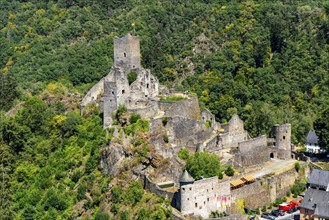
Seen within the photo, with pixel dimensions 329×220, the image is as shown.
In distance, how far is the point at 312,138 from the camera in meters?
76.2

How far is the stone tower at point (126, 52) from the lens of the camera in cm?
7019

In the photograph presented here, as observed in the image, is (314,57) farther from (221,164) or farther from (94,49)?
(221,164)

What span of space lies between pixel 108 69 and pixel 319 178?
144 feet

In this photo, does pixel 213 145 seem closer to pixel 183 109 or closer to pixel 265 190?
pixel 183 109

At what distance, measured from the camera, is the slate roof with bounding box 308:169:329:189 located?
5968cm

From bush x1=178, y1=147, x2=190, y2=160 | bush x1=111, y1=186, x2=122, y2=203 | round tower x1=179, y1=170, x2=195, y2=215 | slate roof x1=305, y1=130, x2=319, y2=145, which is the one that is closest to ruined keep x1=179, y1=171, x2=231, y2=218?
round tower x1=179, y1=170, x2=195, y2=215

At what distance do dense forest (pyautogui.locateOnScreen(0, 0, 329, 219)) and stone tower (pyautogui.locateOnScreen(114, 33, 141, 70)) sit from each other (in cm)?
725

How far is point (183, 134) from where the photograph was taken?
6219cm

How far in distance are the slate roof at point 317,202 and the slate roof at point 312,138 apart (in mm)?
18243

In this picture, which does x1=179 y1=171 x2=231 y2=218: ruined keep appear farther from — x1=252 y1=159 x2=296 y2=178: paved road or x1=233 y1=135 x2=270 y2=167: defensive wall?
x1=252 y1=159 x2=296 y2=178: paved road

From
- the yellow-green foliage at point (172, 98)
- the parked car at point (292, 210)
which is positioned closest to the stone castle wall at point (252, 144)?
the parked car at point (292, 210)

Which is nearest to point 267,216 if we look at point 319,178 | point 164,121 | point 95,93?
point 319,178

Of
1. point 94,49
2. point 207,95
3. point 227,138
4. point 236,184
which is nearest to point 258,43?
point 207,95

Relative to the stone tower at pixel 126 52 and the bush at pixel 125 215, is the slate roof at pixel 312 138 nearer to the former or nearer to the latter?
the stone tower at pixel 126 52
